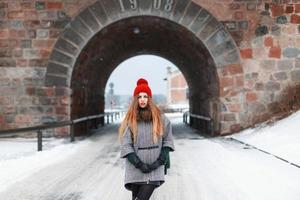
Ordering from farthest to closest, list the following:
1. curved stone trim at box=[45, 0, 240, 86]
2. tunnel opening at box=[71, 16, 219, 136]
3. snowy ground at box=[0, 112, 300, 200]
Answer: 1. tunnel opening at box=[71, 16, 219, 136]
2. curved stone trim at box=[45, 0, 240, 86]
3. snowy ground at box=[0, 112, 300, 200]

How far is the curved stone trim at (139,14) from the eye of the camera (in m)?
13.0

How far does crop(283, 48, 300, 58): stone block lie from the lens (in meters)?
13.1

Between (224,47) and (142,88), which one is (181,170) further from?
(224,47)

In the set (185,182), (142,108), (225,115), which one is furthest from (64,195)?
(225,115)

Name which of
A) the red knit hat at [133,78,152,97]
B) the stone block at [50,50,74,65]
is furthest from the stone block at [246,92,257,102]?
the red knit hat at [133,78,152,97]

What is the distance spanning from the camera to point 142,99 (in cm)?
392

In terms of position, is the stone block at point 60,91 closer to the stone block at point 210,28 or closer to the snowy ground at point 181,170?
the snowy ground at point 181,170

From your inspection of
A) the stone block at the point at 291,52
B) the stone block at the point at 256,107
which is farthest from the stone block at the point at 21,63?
the stone block at the point at 291,52

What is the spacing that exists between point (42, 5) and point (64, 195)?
8801 mm

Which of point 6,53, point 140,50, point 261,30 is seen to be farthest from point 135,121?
point 140,50

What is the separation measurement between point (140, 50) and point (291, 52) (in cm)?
863

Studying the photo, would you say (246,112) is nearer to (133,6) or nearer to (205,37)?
(205,37)

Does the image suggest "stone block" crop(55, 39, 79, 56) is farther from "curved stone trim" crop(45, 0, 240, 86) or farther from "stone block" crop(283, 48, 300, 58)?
"stone block" crop(283, 48, 300, 58)

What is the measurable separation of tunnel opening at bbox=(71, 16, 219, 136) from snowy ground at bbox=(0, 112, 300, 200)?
3188 mm
